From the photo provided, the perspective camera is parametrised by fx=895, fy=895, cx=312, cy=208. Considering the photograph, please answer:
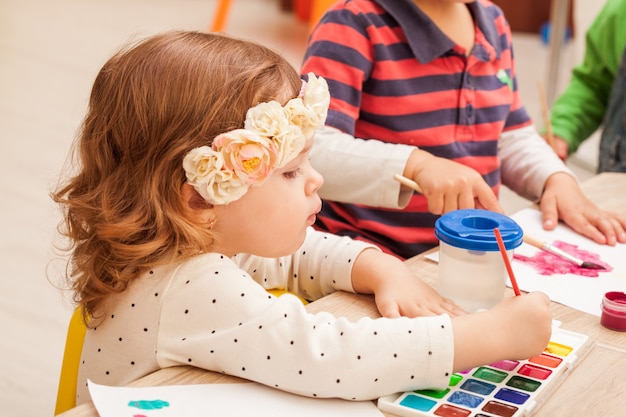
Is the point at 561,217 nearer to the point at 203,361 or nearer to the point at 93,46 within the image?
the point at 203,361

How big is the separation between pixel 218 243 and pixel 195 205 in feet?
0.20

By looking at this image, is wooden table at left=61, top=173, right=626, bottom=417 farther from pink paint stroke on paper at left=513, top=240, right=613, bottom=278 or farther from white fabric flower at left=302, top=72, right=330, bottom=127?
white fabric flower at left=302, top=72, right=330, bottom=127

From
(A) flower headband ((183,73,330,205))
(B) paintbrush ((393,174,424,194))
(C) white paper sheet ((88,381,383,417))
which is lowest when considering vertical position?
(C) white paper sheet ((88,381,383,417))

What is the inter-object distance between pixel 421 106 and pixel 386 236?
20cm

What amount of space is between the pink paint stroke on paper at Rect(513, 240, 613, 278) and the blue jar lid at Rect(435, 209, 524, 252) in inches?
7.0

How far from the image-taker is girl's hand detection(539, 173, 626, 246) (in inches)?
47.9

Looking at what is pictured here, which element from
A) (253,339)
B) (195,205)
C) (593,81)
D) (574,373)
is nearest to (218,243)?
(195,205)

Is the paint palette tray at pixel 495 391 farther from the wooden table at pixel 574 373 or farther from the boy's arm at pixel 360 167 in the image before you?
the boy's arm at pixel 360 167

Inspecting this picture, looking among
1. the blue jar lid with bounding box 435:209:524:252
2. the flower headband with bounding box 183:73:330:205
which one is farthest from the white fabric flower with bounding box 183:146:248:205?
the blue jar lid with bounding box 435:209:524:252

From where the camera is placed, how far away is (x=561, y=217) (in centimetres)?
128

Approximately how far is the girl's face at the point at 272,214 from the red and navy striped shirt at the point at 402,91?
34 cm

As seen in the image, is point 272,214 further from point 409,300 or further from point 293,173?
point 409,300

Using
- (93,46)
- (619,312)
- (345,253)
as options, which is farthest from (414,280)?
(93,46)

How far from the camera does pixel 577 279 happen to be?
1075 mm
